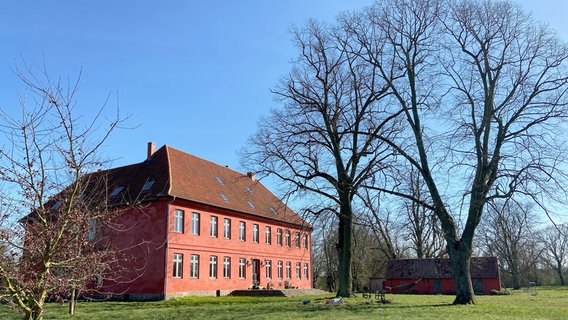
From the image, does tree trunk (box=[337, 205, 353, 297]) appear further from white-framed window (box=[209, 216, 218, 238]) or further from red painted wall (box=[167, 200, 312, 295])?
white-framed window (box=[209, 216, 218, 238])

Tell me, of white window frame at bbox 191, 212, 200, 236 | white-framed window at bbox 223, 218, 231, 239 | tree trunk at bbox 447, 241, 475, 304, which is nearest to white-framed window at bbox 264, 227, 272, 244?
white-framed window at bbox 223, 218, 231, 239

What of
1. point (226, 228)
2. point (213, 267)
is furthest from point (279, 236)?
point (213, 267)

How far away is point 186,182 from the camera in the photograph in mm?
30656

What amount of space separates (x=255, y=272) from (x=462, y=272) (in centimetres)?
1971

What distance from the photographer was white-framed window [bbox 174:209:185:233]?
2808cm

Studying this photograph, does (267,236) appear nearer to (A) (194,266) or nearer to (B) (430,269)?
(A) (194,266)

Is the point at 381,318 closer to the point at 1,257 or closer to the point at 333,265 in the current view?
the point at 1,257

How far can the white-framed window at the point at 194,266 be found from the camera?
28823 millimetres

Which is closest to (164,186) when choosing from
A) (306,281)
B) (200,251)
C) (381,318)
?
(200,251)

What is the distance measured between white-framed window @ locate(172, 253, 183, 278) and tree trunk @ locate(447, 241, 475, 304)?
16008 mm

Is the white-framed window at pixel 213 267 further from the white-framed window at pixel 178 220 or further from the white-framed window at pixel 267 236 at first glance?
the white-framed window at pixel 267 236

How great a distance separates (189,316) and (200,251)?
47.4 ft

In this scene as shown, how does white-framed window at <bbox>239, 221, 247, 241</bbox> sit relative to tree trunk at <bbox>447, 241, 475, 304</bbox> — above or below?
above

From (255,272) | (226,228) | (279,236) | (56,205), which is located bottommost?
(255,272)
